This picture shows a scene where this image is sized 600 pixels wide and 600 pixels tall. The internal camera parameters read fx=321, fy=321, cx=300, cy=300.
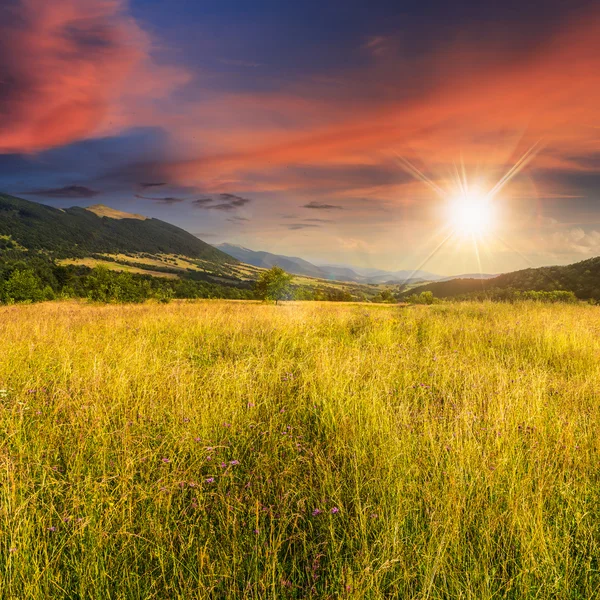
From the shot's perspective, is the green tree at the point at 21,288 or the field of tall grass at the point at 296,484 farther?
the green tree at the point at 21,288

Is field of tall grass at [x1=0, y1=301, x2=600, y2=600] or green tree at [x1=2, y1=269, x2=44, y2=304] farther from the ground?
green tree at [x1=2, y1=269, x2=44, y2=304]

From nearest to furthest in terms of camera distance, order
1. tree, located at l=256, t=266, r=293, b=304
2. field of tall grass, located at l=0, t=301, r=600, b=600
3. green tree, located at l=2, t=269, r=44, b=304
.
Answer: field of tall grass, located at l=0, t=301, r=600, b=600 < green tree, located at l=2, t=269, r=44, b=304 < tree, located at l=256, t=266, r=293, b=304

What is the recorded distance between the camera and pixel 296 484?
7.86 feet

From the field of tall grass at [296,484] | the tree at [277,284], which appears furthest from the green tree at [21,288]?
the field of tall grass at [296,484]

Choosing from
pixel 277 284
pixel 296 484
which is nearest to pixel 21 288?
pixel 277 284

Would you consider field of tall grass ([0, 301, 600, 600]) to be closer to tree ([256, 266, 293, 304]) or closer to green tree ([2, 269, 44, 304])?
tree ([256, 266, 293, 304])

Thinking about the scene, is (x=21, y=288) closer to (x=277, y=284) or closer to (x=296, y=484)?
(x=277, y=284)

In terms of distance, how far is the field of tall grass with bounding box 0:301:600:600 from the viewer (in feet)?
5.57

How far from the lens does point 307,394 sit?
391 cm

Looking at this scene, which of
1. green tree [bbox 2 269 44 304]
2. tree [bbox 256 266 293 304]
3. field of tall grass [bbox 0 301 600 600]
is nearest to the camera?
field of tall grass [bbox 0 301 600 600]

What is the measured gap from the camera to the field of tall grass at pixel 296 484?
170 centimetres

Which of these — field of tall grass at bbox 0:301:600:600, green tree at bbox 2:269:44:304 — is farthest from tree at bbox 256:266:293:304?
field of tall grass at bbox 0:301:600:600

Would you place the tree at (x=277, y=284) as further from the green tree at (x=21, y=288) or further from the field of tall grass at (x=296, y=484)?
the field of tall grass at (x=296, y=484)

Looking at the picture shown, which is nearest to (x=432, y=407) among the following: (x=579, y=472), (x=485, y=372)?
(x=579, y=472)
